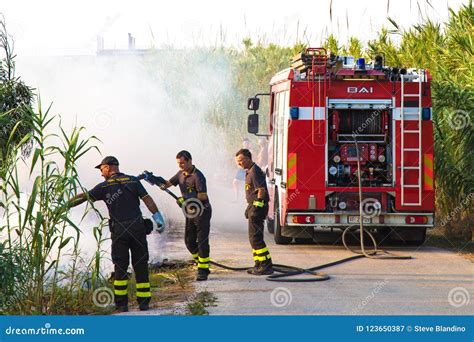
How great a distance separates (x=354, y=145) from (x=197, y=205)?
429 cm

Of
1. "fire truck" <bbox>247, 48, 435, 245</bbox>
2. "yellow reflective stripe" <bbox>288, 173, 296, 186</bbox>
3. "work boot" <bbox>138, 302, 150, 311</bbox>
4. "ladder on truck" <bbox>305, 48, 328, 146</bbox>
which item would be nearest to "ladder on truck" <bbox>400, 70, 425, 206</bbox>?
"fire truck" <bbox>247, 48, 435, 245</bbox>

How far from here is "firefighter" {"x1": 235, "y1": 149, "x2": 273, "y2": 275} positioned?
13734 mm

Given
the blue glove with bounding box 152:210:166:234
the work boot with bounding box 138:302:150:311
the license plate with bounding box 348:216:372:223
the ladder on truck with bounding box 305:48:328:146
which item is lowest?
the work boot with bounding box 138:302:150:311

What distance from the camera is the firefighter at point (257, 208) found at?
45.1ft

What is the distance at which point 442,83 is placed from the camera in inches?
754

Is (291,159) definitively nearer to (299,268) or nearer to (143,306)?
(299,268)

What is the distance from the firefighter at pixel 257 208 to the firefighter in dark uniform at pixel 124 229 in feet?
8.67

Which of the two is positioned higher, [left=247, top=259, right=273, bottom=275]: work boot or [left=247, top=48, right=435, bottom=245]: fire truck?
[left=247, top=48, right=435, bottom=245]: fire truck

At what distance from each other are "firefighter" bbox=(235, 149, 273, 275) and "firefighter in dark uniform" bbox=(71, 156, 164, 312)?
8.67ft

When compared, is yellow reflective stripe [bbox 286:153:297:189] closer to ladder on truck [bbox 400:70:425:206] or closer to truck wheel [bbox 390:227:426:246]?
ladder on truck [bbox 400:70:425:206]

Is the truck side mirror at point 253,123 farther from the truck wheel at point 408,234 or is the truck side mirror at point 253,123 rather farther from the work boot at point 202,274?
the work boot at point 202,274

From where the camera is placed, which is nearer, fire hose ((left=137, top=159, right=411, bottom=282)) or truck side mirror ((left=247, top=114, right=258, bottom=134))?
fire hose ((left=137, top=159, right=411, bottom=282))

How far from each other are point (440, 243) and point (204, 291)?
6822 mm
